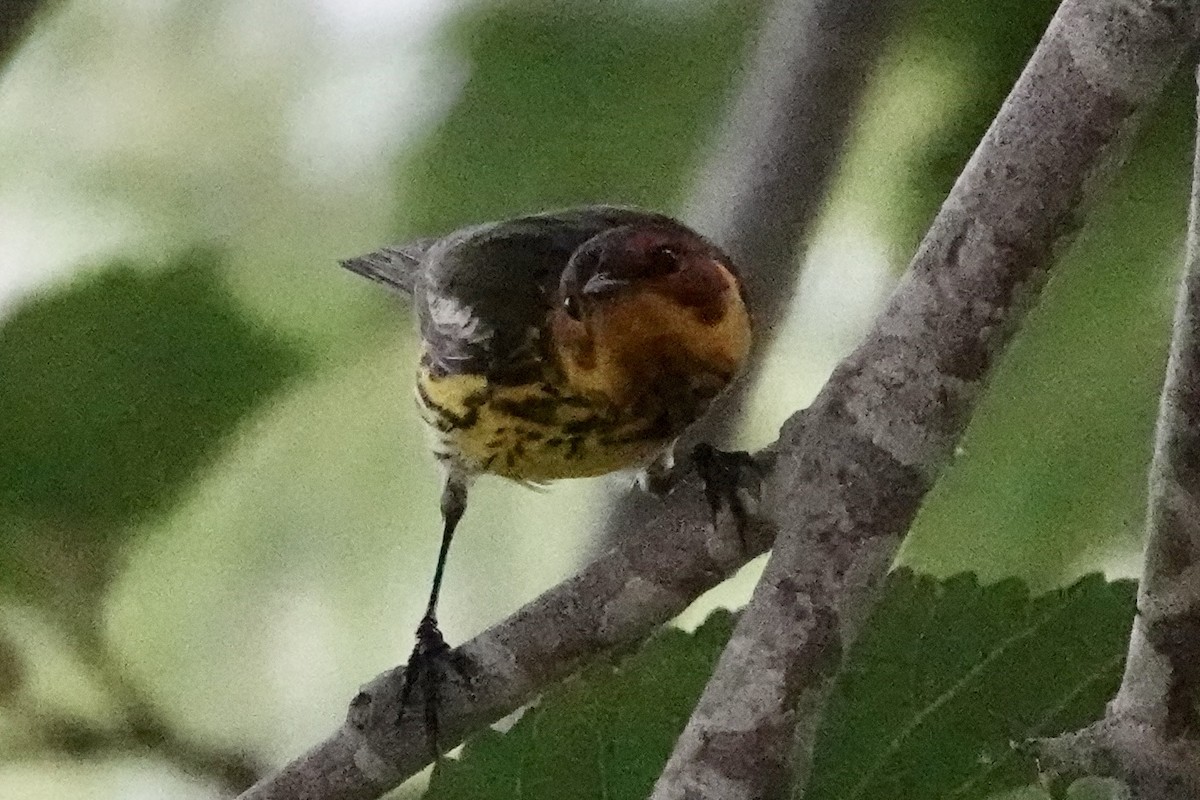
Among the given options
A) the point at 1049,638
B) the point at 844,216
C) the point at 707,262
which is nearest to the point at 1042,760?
the point at 1049,638

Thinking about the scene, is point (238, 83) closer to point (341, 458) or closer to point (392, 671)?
point (341, 458)

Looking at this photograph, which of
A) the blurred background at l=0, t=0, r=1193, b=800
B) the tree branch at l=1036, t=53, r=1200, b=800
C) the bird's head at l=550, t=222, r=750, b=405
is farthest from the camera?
the blurred background at l=0, t=0, r=1193, b=800

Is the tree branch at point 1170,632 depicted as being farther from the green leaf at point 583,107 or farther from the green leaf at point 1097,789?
the green leaf at point 583,107

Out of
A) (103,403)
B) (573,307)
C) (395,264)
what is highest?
(573,307)

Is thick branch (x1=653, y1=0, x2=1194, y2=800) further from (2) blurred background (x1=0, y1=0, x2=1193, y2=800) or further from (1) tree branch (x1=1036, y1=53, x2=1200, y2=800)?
(2) blurred background (x1=0, y1=0, x2=1193, y2=800)

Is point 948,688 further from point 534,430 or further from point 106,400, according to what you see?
point 106,400

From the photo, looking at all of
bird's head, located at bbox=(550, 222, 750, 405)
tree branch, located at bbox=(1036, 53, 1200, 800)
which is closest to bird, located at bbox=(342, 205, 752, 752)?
bird's head, located at bbox=(550, 222, 750, 405)

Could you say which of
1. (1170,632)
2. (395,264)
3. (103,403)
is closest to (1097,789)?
(1170,632)

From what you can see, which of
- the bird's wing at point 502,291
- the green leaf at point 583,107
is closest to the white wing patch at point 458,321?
the bird's wing at point 502,291
